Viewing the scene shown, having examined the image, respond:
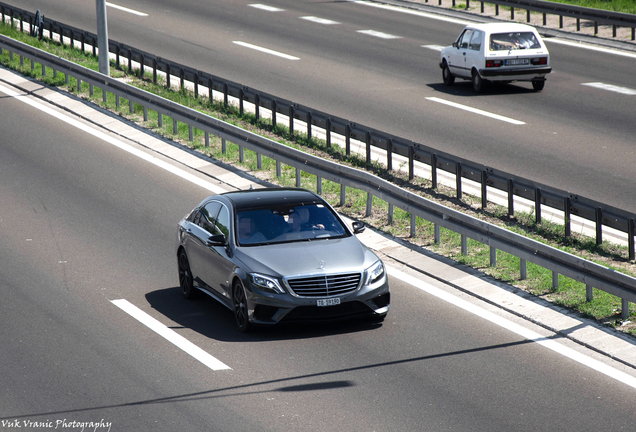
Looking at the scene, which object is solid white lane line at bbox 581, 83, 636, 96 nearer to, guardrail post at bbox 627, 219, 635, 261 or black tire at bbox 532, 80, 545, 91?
black tire at bbox 532, 80, 545, 91

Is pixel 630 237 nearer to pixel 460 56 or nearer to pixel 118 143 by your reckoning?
pixel 118 143

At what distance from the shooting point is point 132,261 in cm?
1233

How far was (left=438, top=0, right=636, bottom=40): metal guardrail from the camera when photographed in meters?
30.2

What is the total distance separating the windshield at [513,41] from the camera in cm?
2403

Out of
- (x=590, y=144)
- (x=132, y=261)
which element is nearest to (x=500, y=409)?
(x=132, y=261)

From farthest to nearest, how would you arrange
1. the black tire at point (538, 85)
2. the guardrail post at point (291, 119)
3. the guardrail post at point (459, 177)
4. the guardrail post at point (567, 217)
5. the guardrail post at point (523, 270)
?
the black tire at point (538, 85) → the guardrail post at point (291, 119) → the guardrail post at point (459, 177) → the guardrail post at point (567, 217) → the guardrail post at point (523, 270)

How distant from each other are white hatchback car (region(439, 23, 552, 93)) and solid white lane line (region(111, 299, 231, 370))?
1555cm

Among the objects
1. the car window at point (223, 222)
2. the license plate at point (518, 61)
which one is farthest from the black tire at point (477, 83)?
the car window at point (223, 222)

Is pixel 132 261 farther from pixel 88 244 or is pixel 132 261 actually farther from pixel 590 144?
pixel 590 144

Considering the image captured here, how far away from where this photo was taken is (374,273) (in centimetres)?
984

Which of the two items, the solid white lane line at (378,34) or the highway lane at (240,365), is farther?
the solid white lane line at (378,34)

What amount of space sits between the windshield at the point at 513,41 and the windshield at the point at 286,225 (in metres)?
14.6

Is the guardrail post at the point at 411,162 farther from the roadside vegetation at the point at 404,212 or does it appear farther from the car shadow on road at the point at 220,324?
the car shadow on road at the point at 220,324

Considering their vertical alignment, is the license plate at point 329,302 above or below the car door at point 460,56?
below
